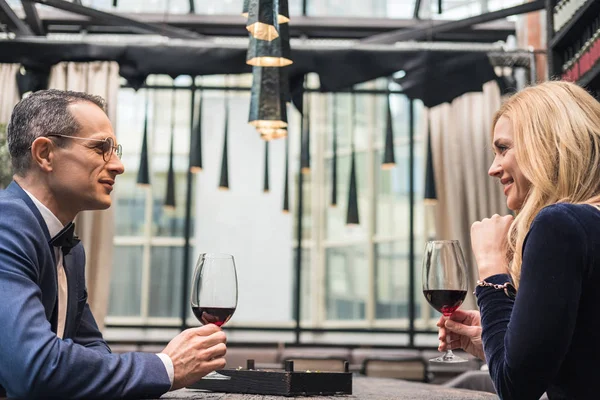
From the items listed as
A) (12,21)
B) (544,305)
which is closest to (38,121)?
(544,305)

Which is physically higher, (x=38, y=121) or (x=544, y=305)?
(x=38, y=121)

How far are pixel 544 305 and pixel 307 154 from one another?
Result: 508 centimetres

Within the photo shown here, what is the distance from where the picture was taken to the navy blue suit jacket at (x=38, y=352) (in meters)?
1.43

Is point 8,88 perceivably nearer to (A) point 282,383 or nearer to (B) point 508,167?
(A) point 282,383

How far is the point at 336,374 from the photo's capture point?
1765 millimetres

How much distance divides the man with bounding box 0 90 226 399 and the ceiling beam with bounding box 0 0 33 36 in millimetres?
4446

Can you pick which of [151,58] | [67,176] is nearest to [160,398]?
[67,176]

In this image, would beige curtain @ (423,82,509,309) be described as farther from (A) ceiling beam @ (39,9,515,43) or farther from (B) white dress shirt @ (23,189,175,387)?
(B) white dress shirt @ (23,189,175,387)

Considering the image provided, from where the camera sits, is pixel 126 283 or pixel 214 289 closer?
pixel 214 289

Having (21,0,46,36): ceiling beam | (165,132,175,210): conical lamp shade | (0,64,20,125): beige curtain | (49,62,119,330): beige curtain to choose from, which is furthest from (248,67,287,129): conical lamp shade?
(21,0,46,36): ceiling beam

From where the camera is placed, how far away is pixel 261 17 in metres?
3.05

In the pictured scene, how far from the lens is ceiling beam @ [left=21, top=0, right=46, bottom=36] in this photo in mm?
6988

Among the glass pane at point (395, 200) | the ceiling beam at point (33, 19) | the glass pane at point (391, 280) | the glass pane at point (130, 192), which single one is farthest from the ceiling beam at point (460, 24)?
the glass pane at point (130, 192)

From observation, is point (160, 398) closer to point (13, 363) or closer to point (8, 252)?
point (13, 363)
